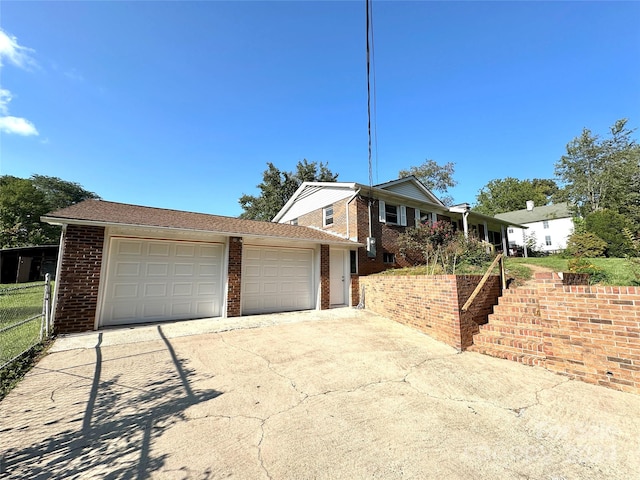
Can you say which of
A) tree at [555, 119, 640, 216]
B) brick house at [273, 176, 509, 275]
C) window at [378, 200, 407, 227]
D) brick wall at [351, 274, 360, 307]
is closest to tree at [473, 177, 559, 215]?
tree at [555, 119, 640, 216]

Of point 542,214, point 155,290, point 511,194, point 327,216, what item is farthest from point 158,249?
point 511,194

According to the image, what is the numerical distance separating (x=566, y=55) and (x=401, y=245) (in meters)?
9.49

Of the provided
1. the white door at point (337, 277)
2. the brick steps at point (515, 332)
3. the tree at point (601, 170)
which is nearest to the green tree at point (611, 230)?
the tree at point (601, 170)

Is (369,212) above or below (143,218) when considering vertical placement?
above

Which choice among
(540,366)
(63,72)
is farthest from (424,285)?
(63,72)

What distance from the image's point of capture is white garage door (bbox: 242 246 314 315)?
8938 mm

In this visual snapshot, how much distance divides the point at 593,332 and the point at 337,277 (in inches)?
298

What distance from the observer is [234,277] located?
823 centimetres

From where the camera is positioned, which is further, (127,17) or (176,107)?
(176,107)

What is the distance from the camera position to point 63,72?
740cm

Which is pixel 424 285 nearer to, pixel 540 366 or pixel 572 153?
pixel 540 366

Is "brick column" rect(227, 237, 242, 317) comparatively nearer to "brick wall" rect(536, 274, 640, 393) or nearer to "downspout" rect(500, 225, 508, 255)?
"brick wall" rect(536, 274, 640, 393)

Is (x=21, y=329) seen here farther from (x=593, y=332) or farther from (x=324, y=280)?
(x=593, y=332)

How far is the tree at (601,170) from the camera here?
26.2m
